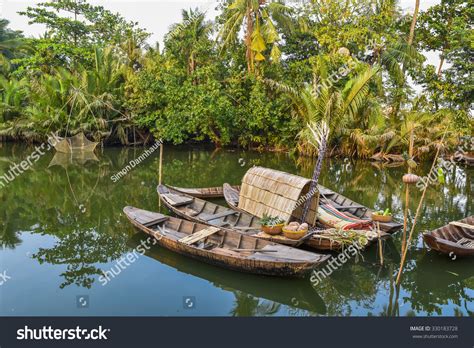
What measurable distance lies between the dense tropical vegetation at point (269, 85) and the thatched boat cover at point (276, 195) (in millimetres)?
10322

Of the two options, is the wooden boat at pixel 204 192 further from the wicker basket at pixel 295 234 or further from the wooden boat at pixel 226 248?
the wicker basket at pixel 295 234

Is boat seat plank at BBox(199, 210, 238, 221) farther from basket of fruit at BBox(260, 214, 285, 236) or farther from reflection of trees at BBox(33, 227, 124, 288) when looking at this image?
reflection of trees at BBox(33, 227, 124, 288)

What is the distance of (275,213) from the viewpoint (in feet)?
28.7

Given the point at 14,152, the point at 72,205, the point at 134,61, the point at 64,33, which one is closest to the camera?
the point at 72,205

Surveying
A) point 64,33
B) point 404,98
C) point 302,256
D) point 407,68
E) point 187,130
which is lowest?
point 302,256

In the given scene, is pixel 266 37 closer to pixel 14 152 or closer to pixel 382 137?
pixel 382 137

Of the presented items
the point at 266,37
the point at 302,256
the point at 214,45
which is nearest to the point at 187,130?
the point at 214,45

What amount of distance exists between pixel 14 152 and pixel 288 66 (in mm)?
15476

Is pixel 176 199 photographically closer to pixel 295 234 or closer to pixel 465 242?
pixel 295 234

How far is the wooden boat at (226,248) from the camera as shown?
645 centimetres

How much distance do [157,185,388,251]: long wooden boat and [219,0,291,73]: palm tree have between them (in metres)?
11.8

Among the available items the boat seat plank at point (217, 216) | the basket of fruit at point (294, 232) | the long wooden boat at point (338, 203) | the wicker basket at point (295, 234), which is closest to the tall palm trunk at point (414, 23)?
the long wooden boat at point (338, 203)

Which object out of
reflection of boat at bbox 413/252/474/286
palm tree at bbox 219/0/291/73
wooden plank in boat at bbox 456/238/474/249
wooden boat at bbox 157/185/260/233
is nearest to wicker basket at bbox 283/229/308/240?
wooden boat at bbox 157/185/260/233

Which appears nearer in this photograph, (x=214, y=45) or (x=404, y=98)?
(x=404, y=98)
